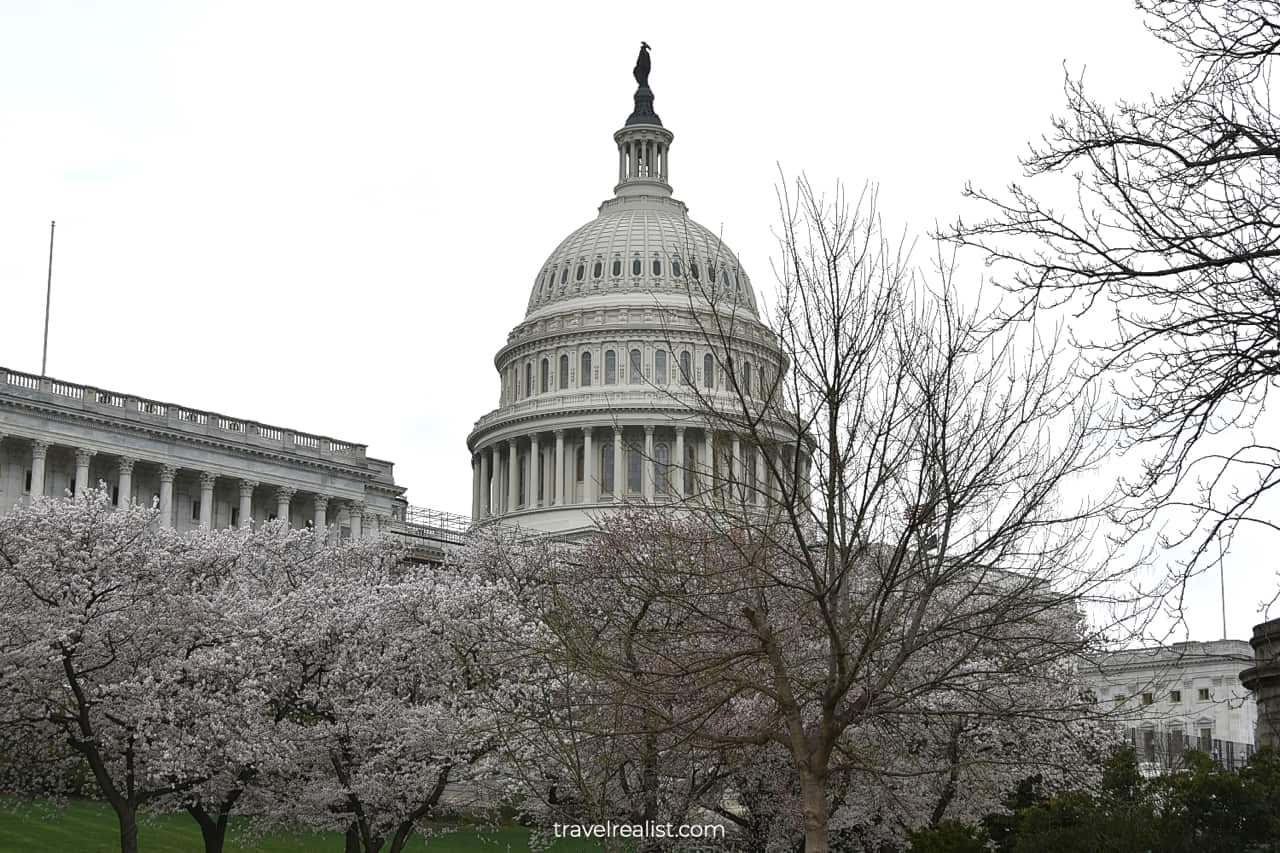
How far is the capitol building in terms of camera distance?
83750 mm

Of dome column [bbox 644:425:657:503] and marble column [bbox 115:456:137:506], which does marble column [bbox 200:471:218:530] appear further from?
dome column [bbox 644:425:657:503]

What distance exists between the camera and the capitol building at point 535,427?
83750mm

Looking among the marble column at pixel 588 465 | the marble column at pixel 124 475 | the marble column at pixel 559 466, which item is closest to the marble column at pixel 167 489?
the marble column at pixel 124 475

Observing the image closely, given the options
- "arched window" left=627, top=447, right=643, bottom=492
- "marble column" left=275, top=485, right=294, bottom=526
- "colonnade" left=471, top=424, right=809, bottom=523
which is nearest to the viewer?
"marble column" left=275, top=485, right=294, bottom=526

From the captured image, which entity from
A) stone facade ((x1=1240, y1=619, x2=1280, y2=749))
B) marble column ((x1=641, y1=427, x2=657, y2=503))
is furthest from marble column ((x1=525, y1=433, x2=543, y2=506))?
stone facade ((x1=1240, y1=619, x2=1280, y2=749))

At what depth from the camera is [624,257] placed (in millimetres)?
138500

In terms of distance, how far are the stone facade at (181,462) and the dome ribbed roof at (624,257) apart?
4004cm

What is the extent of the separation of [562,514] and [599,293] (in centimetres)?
2068

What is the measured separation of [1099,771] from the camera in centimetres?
4109

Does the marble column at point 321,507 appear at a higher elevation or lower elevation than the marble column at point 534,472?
lower

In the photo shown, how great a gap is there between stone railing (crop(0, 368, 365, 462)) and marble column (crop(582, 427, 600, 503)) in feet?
95.2

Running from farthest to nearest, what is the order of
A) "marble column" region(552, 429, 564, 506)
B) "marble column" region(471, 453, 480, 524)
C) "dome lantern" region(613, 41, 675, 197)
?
"dome lantern" region(613, 41, 675, 197)
"marble column" region(471, 453, 480, 524)
"marble column" region(552, 429, 564, 506)

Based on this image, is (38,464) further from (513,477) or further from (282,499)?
(513,477)

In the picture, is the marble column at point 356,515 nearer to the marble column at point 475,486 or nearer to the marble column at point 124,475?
the marble column at point 124,475
